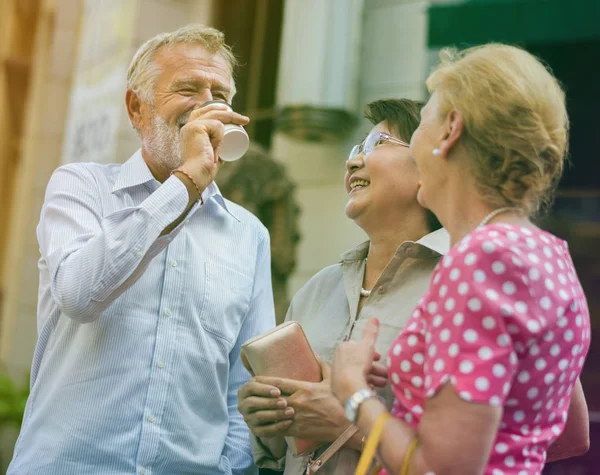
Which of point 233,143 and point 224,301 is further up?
point 233,143

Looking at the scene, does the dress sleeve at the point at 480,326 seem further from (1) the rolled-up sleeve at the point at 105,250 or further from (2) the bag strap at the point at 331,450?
(1) the rolled-up sleeve at the point at 105,250

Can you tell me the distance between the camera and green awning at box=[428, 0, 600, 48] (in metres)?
5.07

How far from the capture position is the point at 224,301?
2357mm

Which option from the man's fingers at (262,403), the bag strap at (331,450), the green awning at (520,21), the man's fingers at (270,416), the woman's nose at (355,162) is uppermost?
the green awning at (520,21)

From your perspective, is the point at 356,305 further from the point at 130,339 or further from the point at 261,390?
the point at 130,339

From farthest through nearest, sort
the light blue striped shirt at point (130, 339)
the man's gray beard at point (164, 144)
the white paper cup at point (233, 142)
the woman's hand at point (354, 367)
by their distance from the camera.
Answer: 1. the man's gray beard at point (164, 144)
2. the white paper cup at point (233, 142)
3. the light blue striped shirt at point (130, 339)
4. the woman's hand at point (354, 367)

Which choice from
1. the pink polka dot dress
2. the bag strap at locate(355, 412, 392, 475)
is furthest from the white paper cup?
the bag strap at locate(355, 412, 392, 475)

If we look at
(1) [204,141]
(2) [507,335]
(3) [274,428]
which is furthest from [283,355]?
(2) [507,335]

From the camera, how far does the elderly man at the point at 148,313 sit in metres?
2.04

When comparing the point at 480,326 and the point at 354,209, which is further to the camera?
the point at 354,209

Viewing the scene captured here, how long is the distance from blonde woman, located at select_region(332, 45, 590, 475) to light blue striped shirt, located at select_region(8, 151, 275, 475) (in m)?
0.70

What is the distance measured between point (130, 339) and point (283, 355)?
50 cm

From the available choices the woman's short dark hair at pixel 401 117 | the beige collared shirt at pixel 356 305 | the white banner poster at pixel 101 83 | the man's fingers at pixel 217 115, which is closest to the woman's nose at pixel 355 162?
the woman's short dark hair at pixel 401 117

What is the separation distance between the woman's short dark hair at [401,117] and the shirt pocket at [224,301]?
609 mm
